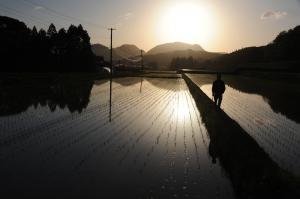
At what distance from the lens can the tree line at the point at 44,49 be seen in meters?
51.2

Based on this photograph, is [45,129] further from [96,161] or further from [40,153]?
[96,161]

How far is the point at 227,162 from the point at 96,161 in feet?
10.3

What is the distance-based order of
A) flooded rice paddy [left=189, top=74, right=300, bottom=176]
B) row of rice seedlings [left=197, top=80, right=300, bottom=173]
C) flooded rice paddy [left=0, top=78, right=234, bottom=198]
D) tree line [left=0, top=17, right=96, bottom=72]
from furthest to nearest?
1. tree line [left=0, top=17, right=96, bottom=72]
2. row of rice seedlings [left=197, top=80, right=300, bottom=173]
3. flooded rice paddy [left=189, top=74, right=300, bottom=176]
4. flooded rice paddy [left=0, top=78, right=234, bottom=198]

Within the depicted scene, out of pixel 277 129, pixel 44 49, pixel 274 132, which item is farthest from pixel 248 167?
pixel 44 49

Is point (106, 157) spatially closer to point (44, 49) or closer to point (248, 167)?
point (248, 167)

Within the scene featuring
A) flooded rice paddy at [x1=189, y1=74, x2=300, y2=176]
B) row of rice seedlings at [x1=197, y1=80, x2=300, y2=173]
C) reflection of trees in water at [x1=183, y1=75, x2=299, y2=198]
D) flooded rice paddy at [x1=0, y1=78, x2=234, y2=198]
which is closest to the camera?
reflection of trees in water at [x1=183, y1=75, x2=299, y2=198]

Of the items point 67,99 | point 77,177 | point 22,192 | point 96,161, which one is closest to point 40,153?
point 96,161

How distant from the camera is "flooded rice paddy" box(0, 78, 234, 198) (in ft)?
23.6

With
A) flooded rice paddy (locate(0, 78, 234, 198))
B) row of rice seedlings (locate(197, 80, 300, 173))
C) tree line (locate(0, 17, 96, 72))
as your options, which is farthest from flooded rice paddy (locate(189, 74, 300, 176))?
tree line (locate(0, 17, 96, 72))

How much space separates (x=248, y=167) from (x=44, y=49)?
5232 cm

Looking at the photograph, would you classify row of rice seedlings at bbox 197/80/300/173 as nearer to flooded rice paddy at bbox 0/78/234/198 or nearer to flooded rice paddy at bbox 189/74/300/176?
flooded rice paddy at bbox 189/74/300/176

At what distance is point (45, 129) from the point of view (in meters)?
13.6

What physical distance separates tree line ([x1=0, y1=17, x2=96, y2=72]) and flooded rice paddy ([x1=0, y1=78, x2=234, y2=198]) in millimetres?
36017

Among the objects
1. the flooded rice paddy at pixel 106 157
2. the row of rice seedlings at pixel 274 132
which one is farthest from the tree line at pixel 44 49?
the row of rice seedlings at pixel 274 132
